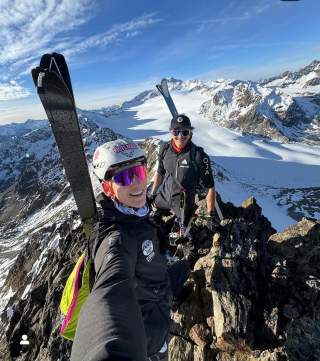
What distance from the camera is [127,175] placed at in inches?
205

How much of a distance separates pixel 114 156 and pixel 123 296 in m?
2.44

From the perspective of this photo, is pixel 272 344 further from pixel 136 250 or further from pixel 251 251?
pixel 136 250

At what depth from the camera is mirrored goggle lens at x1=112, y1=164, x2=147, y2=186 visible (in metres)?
5.18

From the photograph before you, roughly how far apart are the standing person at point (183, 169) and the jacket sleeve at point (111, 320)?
686 cm

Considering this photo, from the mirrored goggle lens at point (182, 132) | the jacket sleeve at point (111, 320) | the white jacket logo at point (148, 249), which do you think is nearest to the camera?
the jacket sleeve at point (111, 320)

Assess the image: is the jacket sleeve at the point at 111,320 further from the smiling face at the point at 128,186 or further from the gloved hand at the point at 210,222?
the gloved hand at the point at 210,222

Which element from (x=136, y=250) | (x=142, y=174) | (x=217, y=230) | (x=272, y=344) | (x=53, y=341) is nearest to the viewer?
(x=136, y=250)

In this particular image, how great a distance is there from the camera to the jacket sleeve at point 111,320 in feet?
9.08

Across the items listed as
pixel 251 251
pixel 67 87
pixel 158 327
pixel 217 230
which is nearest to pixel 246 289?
pixel 251 251

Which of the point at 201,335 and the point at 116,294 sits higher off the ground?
the point at 116,294

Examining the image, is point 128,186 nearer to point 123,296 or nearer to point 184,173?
point 123,296

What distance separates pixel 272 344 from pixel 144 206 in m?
4.08

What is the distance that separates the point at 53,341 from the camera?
441 inches

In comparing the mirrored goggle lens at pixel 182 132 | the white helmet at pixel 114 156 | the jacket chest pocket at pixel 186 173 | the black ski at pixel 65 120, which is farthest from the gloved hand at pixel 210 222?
the white helmet at pixel 114 156
